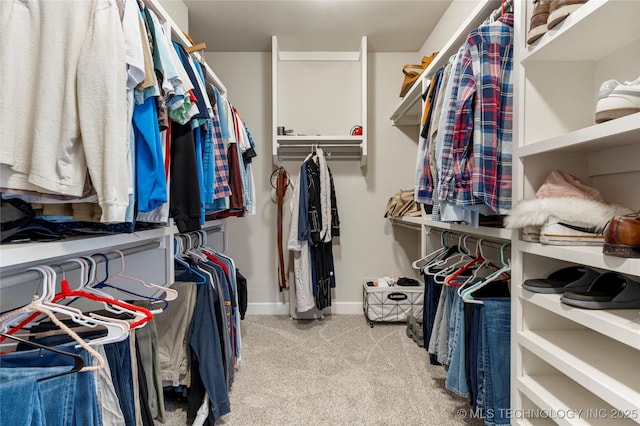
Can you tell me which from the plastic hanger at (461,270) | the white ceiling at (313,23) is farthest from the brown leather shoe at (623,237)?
the white ceiling at (313,23)

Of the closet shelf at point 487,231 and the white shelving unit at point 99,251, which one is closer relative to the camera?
the white shelving unit at point 99,251

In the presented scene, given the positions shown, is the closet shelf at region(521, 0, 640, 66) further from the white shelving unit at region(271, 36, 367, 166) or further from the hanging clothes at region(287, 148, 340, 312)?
the white shelving unit at region(271, 36, 367, 166)

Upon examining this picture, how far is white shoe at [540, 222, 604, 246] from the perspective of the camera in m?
0.91

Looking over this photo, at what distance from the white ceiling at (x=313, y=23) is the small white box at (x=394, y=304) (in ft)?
7.41

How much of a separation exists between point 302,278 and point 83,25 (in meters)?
2.27

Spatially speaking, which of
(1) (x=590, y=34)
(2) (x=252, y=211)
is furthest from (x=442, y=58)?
(2) (x=252, y=211)

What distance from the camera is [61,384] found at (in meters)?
0.64

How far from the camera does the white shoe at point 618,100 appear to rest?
740mm

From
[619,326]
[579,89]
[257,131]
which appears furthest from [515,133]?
[257,131]

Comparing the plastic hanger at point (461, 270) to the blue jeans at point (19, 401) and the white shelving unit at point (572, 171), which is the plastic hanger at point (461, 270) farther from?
the blue jeans at point (19, 401)

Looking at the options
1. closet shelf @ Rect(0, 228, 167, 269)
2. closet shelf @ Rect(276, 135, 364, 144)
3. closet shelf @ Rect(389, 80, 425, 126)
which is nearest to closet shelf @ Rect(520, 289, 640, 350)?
closet shelf @ Rect(0, 228, 167, 269)

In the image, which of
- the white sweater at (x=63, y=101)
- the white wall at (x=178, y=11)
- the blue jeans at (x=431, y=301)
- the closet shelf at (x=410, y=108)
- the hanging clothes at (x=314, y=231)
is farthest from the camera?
the hanging clothes at (x=314, y=231)

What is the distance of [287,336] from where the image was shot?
2.57 meters

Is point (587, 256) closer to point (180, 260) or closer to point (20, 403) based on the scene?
point (20, 403)
